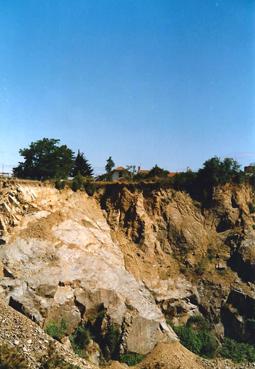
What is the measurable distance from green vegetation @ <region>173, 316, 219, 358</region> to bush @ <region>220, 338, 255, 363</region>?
742 millimetres

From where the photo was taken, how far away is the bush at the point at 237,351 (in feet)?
99.1

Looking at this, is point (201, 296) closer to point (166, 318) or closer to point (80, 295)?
point (166, 318)

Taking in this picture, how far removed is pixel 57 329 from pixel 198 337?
34.3 feet

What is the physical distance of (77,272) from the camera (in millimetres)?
28625

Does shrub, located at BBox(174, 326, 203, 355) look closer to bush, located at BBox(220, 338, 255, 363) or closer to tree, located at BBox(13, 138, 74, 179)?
bush, located at BBox(220, 338, 255, 363)

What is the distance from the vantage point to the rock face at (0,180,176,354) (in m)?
26.2

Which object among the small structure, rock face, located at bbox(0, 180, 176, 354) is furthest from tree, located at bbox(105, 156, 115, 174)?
rock face, located at bbox(0, 180, 176, 354)

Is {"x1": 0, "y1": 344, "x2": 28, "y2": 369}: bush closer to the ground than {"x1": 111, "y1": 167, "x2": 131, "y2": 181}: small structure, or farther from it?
closer to the ground

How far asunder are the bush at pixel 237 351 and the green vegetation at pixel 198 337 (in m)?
0.74

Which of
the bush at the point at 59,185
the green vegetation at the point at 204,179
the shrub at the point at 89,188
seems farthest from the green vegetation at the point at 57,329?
the green vegetation at the point at 204,179

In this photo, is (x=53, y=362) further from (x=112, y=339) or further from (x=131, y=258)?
(x=131, y=258)

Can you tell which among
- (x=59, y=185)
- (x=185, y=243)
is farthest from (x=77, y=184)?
(x=185, y=243)

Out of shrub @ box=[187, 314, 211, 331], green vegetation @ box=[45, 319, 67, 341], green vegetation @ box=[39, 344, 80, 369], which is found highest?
green vegetation @ box=[45, 319, 67, 341]

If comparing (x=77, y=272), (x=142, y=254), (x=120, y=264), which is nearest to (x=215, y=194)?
(x=142, y=254)
